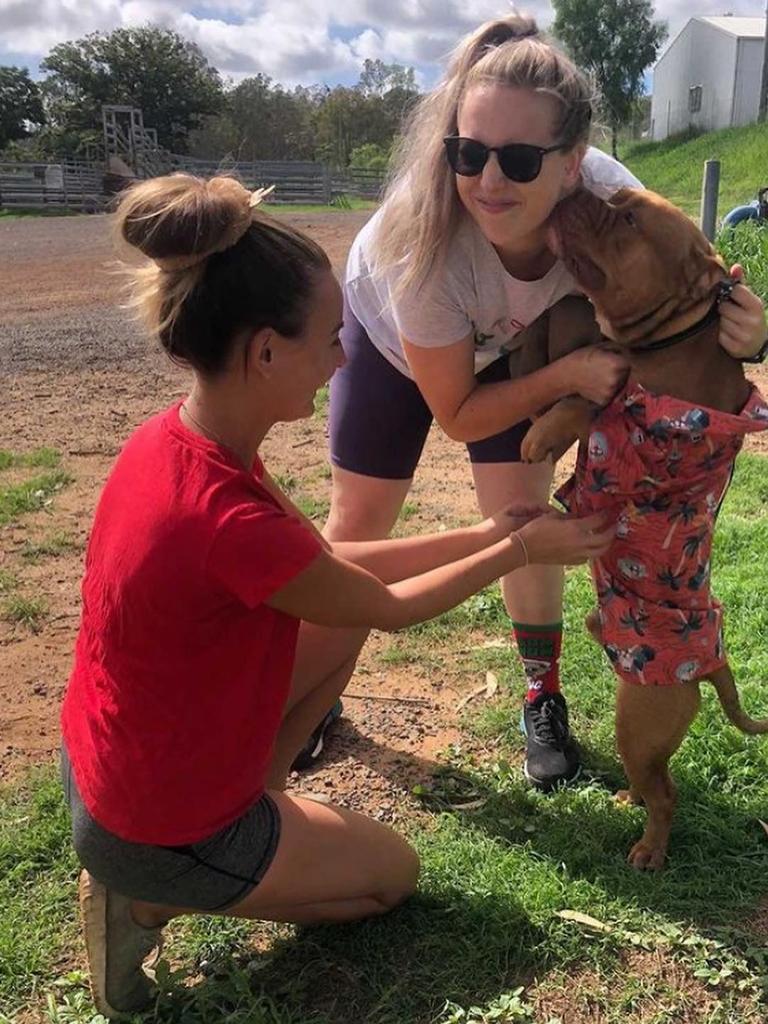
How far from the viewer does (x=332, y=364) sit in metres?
2.21

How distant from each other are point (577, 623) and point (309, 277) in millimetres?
2267

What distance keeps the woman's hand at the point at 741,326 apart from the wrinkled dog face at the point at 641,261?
65 mm

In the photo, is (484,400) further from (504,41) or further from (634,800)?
(634,800)

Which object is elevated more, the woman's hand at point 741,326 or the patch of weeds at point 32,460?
the woman's hand at point 741,326

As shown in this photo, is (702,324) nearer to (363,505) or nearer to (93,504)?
(363,505)

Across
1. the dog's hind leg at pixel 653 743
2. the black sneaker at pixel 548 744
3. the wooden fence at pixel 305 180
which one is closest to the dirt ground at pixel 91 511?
the black sneaker at pixel 548 744

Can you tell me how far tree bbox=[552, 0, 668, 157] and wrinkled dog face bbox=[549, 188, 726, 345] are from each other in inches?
2314

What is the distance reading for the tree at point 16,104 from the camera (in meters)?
49.3

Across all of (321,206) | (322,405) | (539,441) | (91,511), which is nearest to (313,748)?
(539,441)

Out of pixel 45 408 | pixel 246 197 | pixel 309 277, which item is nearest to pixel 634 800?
pixel 309 277

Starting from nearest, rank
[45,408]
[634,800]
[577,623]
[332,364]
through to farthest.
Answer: [332,364]
[634,800]
[577,623]
[45,408]

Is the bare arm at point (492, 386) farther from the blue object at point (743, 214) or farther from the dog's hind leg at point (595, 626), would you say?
the blue object at point (743, 214)

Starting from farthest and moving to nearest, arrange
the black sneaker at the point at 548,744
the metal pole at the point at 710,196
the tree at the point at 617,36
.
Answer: the tree at the point at 617,36, the metal pole at the point at 710,196, the black sneaker at the point at 548,744

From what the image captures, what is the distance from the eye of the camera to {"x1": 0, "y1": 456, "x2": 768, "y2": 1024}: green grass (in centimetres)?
224
